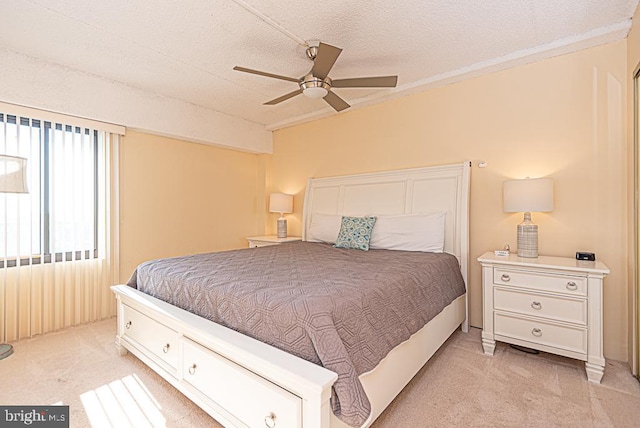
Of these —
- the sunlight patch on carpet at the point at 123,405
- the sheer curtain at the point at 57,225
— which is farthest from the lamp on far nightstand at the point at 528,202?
the sheer curtain at the point at 57,225

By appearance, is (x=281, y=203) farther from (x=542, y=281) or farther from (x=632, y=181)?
(x=632, y=181)

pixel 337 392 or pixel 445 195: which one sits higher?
pixel 445 195

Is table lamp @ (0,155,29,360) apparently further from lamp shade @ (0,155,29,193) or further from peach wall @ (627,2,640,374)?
peach wall @ (627,2,640,374)

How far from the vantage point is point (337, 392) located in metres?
1.18

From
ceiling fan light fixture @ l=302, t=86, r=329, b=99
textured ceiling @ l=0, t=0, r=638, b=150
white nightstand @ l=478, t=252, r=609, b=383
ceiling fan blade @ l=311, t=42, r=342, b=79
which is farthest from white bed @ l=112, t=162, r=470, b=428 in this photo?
ceiling fan blade @ l=311, t=42, r=342, b=79

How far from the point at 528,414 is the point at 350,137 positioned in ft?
10.8

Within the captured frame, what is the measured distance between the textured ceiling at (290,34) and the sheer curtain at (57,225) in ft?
2.25

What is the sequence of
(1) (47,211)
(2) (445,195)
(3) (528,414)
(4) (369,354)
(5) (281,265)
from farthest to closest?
(2) (445,195), (1) (47,211), (5) (281,265), (3) (528,414), (4) (369,354)

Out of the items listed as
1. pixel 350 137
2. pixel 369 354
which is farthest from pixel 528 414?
pixel 350 137

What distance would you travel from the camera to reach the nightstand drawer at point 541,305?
2145mm

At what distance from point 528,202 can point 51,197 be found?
435cm

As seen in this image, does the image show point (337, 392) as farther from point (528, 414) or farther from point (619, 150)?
point (619, 150)

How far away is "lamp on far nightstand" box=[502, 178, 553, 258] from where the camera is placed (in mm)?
2408

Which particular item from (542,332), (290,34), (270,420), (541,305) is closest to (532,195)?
(541,305)
